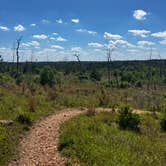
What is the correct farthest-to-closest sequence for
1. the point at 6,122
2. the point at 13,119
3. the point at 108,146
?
the point at 13,119
the point at 6,122
the point at 108,146

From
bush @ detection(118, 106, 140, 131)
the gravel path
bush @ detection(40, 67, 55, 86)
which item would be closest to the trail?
the gravel path

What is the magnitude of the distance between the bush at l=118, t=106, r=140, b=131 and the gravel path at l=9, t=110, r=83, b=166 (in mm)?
3140

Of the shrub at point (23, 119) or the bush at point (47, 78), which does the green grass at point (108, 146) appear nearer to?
the shrub at point (23, 119)

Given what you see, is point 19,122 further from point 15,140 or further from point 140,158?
point 140,158

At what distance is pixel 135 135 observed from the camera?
1521 centimetres

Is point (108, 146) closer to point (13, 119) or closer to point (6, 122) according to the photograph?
point (6, 122)

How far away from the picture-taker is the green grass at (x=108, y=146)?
10.5 metres

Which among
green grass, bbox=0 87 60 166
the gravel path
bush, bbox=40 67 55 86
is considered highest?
bush, bbox=40 67 55 86

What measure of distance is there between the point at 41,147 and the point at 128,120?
6.21 meters

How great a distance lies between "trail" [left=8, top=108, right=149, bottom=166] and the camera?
10852 mm

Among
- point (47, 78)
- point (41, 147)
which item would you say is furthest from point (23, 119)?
point (47, 78)

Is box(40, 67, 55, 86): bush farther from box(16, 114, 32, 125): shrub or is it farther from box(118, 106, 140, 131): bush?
box(16, 114, 32, 125): shrub

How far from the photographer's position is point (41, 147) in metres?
12.5

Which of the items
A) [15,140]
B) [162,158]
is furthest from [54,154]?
[162,158]
